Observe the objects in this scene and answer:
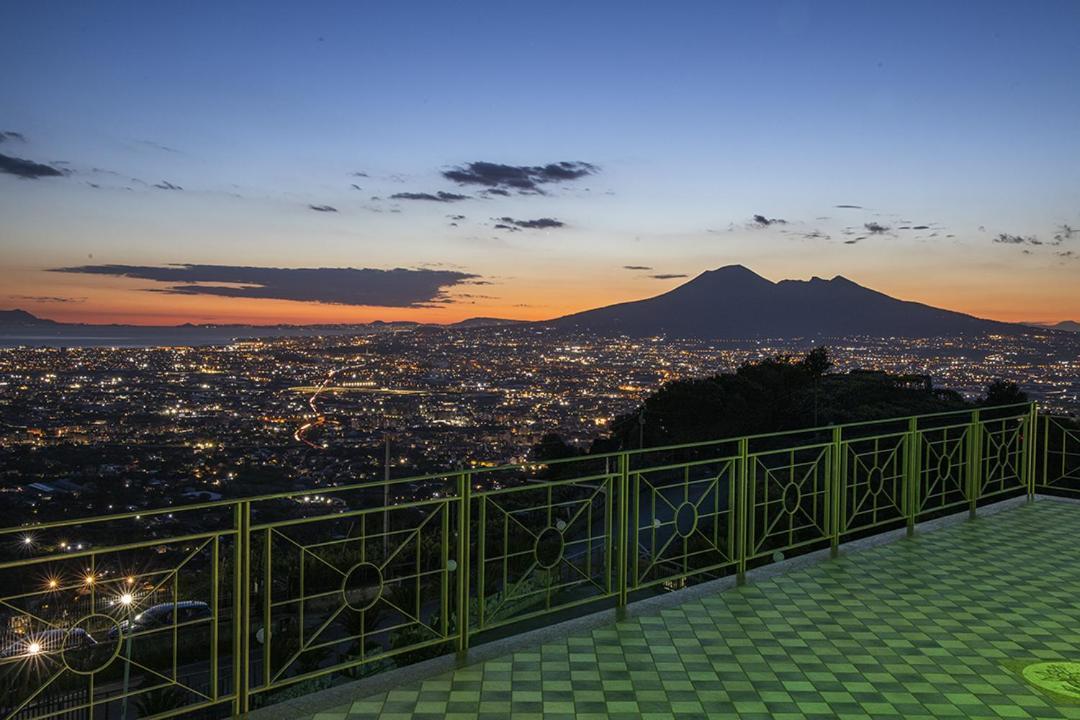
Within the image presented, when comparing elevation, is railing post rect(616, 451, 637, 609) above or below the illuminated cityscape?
above

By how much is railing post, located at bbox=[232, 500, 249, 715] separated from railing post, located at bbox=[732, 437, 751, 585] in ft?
10.4

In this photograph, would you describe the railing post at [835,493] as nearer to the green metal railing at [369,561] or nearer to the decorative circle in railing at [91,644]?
the green metal railing at [369,561]

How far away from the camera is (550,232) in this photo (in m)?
37.4

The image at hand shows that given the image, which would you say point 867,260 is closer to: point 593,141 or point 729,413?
point 729,413

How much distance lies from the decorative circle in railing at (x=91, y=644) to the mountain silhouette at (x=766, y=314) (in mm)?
57743

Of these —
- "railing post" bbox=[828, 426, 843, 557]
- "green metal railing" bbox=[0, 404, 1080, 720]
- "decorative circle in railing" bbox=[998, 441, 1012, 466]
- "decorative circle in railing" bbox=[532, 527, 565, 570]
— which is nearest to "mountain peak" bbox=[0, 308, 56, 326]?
"green metal railing" bbox=[0, 404, 1080, 720]

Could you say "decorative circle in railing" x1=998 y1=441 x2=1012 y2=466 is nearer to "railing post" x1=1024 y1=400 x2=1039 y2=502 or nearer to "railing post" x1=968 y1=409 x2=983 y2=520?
"railing post" x1=1024 y1=400 x2=1039 y2=502

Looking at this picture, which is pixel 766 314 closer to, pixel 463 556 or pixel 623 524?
pixel 623 524

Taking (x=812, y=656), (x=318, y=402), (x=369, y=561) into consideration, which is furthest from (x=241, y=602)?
(x=318, y=402)

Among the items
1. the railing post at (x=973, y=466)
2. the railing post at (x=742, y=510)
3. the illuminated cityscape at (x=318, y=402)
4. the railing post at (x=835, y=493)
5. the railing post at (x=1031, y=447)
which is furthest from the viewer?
the illuminated cityscape at (x=318, y=402)

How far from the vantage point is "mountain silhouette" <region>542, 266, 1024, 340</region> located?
63094 mm

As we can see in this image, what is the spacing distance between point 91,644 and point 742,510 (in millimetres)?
3876

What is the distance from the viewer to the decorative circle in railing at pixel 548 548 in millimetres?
4258

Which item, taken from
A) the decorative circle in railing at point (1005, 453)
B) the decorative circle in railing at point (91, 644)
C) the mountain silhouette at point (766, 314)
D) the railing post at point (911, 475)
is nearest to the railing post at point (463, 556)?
the decorative circle in railing at point (91, 644)
